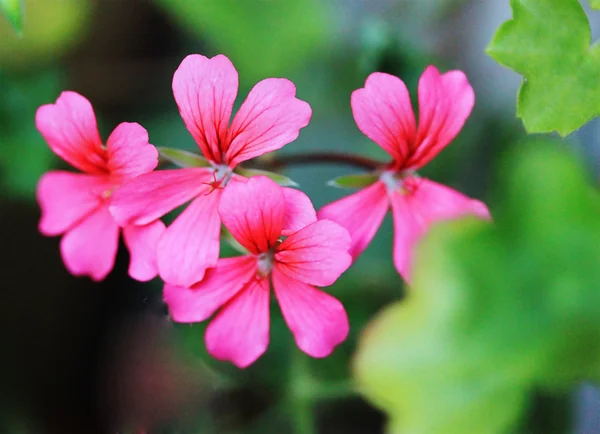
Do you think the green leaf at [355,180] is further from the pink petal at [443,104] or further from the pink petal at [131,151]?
the pink petal at [131,151]

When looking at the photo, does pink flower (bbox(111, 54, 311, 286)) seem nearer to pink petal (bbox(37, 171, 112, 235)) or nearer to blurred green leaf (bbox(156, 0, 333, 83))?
pink petal (bbox(37, 171, 112, 235))

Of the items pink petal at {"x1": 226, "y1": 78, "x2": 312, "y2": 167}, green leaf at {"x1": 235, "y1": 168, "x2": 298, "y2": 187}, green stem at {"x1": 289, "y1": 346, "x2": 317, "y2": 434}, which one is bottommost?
green stem at {"x1": 289, "y1": 346, "x2": 317, "y2": 434}

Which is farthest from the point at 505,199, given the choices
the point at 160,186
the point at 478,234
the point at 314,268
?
the point at 160,186

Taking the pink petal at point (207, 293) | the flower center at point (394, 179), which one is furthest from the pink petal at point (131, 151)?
the flower center at point (394, 179)

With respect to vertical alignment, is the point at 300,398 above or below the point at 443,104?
below

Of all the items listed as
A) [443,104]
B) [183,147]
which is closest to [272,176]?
[443,104]

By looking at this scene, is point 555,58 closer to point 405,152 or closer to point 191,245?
point 405,152

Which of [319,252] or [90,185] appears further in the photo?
[90,185]

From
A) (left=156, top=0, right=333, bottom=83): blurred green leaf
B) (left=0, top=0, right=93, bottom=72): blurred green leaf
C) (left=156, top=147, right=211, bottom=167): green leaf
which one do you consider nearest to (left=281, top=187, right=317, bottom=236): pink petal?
(left=156, top=147, right=211, bottom=167): green leaf
